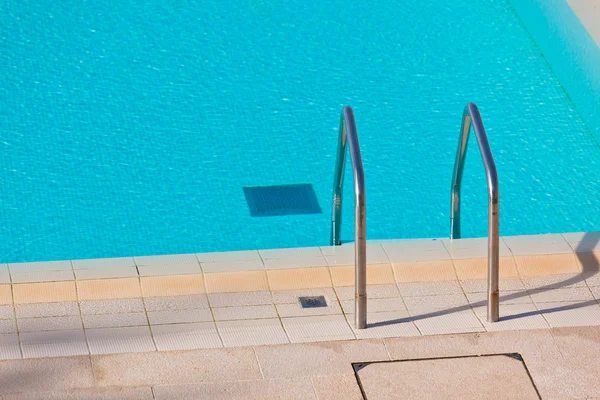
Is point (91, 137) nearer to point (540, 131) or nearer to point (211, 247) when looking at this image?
point (211, 247)

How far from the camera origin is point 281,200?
6.65 meters

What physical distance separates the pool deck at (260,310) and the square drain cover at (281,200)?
1.34m

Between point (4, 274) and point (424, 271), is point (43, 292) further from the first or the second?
point (424, 271)

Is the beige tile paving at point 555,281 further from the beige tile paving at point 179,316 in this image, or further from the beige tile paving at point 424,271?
the beige tile paving at point 179,316

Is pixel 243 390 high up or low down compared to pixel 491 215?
down

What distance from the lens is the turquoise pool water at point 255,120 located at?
21.4 ft

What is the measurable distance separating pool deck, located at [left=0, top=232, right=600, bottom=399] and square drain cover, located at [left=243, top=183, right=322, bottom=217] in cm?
134

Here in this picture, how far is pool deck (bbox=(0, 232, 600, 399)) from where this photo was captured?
→ 170 inches

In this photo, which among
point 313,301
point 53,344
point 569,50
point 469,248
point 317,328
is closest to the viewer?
point 53,344

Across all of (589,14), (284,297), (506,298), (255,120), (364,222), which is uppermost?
(364,222)

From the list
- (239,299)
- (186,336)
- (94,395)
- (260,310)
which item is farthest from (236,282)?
(94,395)

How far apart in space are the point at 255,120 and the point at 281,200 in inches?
42.2

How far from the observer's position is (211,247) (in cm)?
631

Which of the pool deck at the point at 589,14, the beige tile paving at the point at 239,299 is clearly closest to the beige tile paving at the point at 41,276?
the beige tile paving at the point at 239,299
